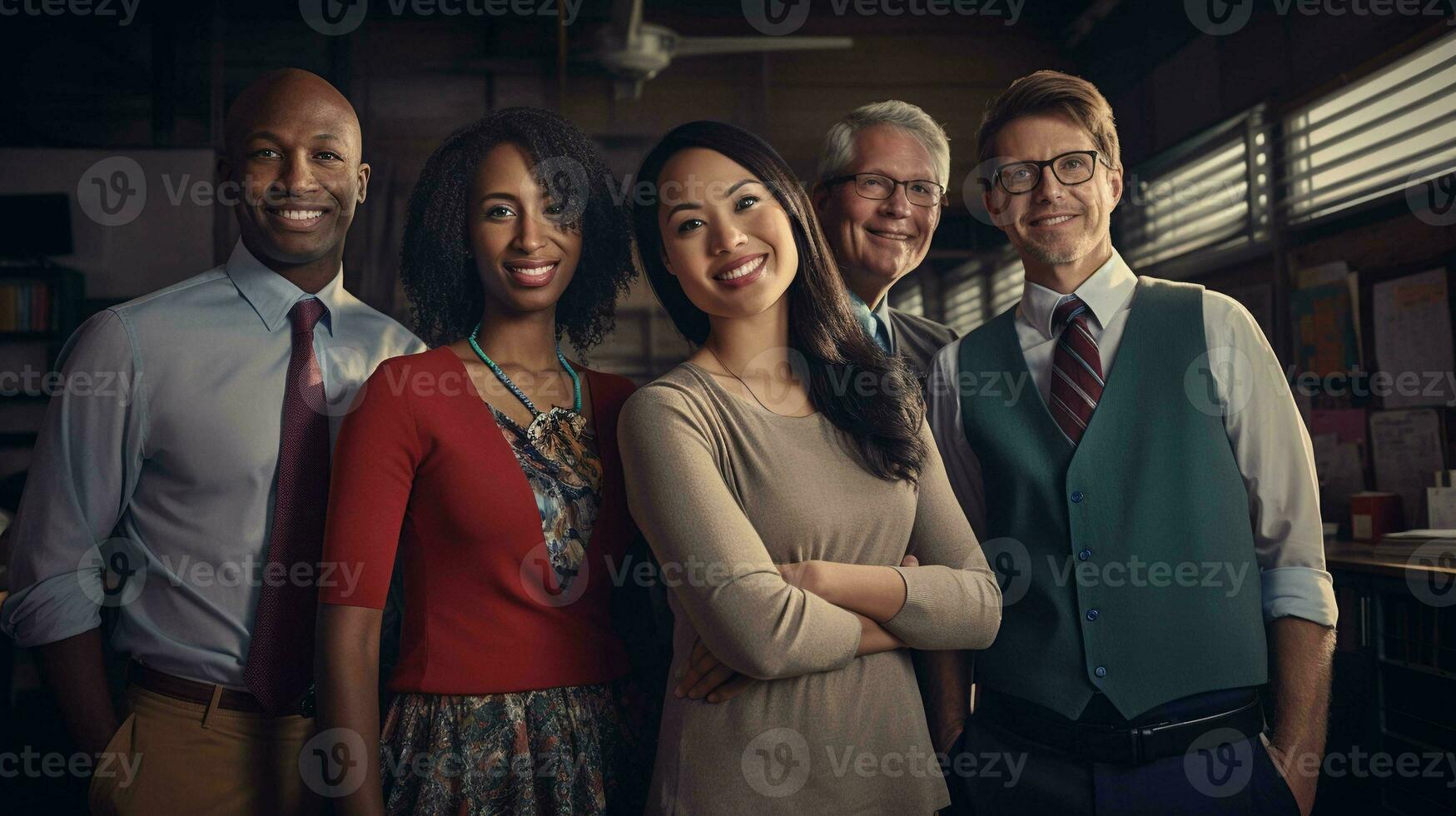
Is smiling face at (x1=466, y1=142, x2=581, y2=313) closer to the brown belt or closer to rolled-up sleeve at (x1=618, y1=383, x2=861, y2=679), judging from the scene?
rolled-up sleeve at (x1=618, y1=383, x2=861, y2=679)

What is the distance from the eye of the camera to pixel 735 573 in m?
1.10

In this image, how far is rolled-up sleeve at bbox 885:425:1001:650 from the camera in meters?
1.20

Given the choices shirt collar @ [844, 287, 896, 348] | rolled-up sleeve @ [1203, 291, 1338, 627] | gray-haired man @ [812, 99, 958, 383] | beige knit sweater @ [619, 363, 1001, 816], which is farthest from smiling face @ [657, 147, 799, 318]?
rolled-up sleeve @ [1203, 291, 1338, 627]

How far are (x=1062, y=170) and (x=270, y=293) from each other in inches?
47.7

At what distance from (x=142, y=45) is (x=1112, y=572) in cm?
645

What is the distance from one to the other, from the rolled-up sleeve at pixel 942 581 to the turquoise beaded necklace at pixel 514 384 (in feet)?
1.62

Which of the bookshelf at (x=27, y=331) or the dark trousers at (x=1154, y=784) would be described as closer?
the dark trousers at (x=1154, y=784)

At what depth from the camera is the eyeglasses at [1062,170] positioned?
1454 millimetres

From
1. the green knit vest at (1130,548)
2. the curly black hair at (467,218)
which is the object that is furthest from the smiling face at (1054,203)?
the curly black hair at (467,218)

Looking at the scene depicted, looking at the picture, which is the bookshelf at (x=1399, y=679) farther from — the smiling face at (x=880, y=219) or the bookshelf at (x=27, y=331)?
the bookshelf at (x=27, y=331)

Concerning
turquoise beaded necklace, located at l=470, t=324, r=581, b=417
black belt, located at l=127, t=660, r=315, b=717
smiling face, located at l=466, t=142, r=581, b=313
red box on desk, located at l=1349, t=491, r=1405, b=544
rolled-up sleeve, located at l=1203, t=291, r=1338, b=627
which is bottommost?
black belt, located at l=127, t=660, r=315, b=717

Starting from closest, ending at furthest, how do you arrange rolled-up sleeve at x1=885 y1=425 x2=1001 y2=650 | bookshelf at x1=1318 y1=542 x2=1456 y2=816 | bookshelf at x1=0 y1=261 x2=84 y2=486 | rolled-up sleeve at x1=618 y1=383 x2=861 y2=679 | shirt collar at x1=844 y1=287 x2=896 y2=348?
rolled-up sleeve at x1=618 y1=383 x2=861 y2=679
rolled-up sleeve at x1=885 y1=425 x2=1001 y2=650
shirt collar at x1=844 y1=287 x2=896 y2=348
bookshelf at x1=1318 y1=542 x2=1456 y2=816
bookshelf at x1=0 y1=261 x2=84 y2=486

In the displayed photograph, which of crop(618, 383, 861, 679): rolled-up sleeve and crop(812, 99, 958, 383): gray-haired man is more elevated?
crop(812, 99, 958, 383): gray-haired man

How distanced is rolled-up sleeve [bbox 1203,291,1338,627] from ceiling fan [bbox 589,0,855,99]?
278cm
